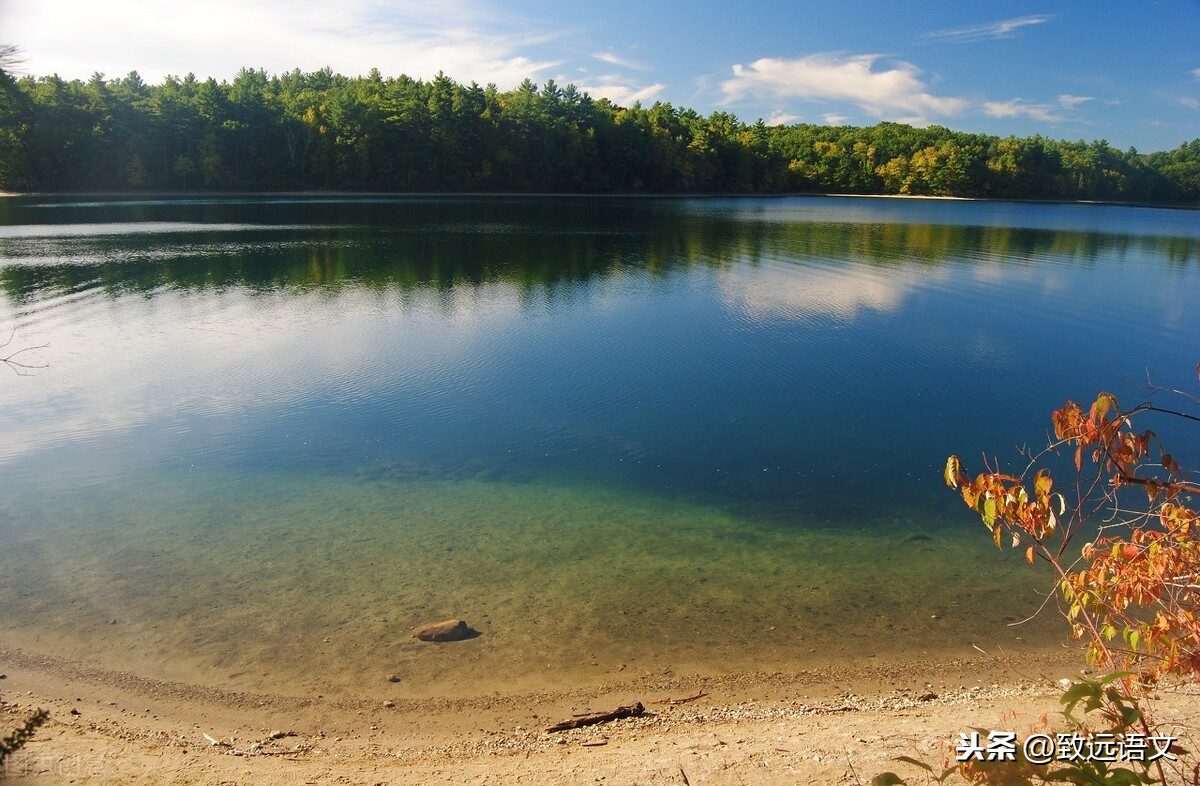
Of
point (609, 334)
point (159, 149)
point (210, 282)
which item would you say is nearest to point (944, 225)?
point (609, 334)

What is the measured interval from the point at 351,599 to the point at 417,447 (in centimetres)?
419

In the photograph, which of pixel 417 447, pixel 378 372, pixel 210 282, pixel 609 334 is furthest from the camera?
pixel 210 282

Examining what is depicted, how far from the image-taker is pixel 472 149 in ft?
271

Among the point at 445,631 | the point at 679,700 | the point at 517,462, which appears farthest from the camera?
the point at 517,462

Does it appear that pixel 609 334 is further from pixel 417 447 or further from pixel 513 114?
pixel 513 114

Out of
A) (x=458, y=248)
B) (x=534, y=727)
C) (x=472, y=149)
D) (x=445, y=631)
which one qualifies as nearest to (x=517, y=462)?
(x=445, y=631)

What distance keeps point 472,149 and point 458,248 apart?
51.8 meters

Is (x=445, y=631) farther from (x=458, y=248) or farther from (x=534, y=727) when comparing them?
(x=458, y=248)

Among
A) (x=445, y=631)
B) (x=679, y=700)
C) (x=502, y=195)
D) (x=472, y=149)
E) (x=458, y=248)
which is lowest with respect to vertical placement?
(x=679, y=700)

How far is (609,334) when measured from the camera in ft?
64.7

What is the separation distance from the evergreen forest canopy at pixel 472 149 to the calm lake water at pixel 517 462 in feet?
160

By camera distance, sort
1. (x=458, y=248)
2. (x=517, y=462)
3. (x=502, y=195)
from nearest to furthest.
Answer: (x=517, y=462) → (x=458, y=248) → (x=502, y=195)

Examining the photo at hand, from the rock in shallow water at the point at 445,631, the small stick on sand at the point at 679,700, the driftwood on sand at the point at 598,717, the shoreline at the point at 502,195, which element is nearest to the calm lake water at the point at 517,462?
the rock in shallow water at the point at 445,631

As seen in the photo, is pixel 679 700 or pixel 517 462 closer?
pixel 679 700
